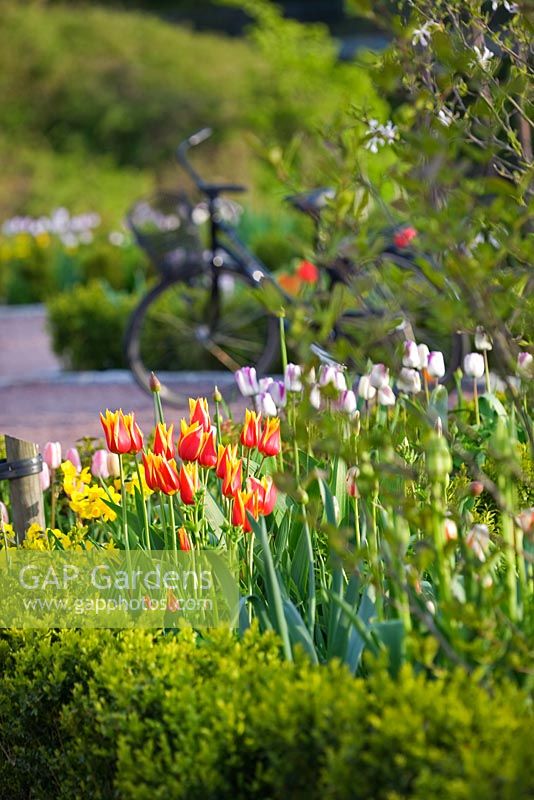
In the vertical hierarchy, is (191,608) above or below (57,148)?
below

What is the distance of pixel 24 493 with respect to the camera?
10.2ft

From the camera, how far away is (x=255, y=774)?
6.56 feet

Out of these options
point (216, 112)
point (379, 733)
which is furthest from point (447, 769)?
point (216, 112)

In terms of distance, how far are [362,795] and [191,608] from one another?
0.77 metres

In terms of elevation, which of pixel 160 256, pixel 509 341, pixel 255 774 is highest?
pixel 160 256

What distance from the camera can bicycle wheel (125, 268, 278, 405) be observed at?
720cm

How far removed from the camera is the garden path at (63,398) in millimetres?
7094

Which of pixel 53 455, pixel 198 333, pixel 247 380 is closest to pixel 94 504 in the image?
pixel 53 455

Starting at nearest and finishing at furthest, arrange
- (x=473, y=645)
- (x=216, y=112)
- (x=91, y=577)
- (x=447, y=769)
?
(x=447, y=769)
(x=473, y=645)
(x=91, y=577)
(x=216, y=112)

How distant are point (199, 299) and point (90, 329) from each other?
47.1 inches

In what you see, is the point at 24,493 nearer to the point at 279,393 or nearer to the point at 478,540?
the point at 279,393

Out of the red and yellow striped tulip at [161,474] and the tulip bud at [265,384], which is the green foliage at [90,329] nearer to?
the tulip bud at [265,384]

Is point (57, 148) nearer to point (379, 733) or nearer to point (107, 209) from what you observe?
point (107, 209)

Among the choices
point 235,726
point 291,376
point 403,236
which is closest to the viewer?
point 235,726
